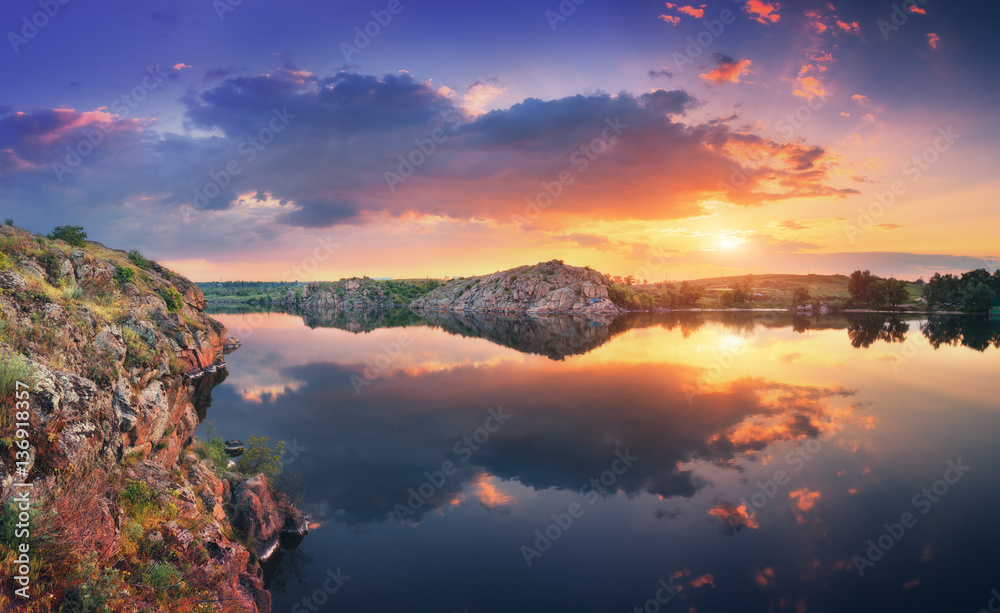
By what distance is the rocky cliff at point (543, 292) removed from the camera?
160 m

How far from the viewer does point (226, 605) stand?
436 inches

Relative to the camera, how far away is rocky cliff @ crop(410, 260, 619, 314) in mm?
160375

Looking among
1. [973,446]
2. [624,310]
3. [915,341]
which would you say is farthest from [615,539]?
[624,310]

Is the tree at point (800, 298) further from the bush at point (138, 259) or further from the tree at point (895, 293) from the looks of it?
the bush at point (138, 259)

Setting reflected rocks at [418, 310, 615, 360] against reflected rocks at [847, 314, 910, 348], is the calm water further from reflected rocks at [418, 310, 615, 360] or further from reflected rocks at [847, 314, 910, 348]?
reflected rocks at [847, 314, 910, 348]

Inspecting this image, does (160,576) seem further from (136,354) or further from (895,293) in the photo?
(895,293)

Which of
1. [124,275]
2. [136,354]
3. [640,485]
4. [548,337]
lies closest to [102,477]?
[136,354]

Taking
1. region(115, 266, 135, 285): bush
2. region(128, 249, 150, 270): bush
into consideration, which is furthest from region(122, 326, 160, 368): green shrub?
region(128, 249, 150, 270): bush

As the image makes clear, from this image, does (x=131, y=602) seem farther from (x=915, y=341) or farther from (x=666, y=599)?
(x=915, y=341)

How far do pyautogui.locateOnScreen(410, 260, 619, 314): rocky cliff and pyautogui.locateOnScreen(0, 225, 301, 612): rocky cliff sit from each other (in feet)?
475

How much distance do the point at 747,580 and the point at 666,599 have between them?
10.4 ft

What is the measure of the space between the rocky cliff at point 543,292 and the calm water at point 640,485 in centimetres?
10819

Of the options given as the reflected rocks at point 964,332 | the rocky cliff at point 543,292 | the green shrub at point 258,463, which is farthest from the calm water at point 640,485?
the rocky cliff at point 543,292

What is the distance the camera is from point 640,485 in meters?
22.5
